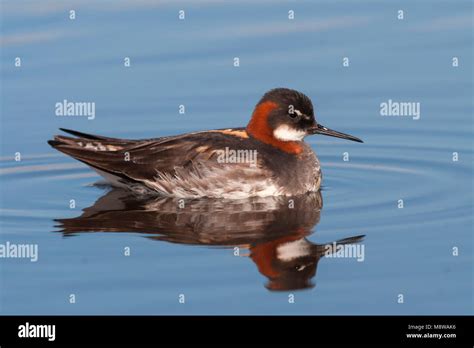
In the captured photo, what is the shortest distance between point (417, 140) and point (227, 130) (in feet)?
12.9

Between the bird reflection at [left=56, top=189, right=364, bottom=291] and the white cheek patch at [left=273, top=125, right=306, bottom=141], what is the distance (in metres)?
1.12

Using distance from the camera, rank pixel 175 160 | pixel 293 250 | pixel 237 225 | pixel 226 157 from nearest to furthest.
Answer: pixel 293 250, pixel 237 225, pixel 226 157, pixel 175 160

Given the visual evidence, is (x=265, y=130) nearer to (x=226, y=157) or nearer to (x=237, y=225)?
(x=226, y=157)

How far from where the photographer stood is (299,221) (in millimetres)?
18078

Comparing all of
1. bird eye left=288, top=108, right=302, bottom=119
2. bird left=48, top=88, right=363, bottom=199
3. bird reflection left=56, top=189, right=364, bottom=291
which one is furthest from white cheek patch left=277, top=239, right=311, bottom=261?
bird eye left=288, top=108, right=302, bottom=119

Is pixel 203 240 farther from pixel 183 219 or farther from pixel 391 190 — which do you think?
pixel 391 190

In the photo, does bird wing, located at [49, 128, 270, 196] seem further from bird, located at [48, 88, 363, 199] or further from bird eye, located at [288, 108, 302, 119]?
bird eye, located at [288, 108, 302, 119]

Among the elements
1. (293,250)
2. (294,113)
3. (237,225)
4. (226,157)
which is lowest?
(293,250)

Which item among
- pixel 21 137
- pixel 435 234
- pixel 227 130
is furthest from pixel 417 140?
pixel 21 137

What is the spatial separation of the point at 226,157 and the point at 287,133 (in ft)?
4.09

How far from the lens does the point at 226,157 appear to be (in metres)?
19.8

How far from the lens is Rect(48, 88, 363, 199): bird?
779 inches

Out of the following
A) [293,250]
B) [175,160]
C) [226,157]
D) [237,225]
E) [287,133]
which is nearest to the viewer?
[293,250]

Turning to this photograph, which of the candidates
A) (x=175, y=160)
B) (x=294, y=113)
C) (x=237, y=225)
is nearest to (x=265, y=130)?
(x=294, y=113)
